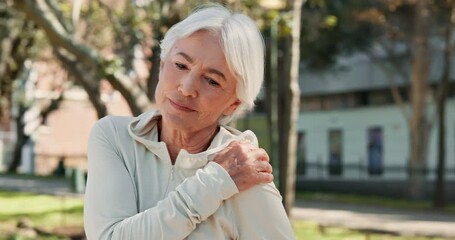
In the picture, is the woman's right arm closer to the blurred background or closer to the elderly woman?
the elderly woman

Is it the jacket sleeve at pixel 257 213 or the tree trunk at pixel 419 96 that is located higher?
the jacket sleeve at pixel 257 213

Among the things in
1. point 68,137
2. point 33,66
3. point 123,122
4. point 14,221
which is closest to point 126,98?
point 14,221

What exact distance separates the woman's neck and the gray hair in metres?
0.06

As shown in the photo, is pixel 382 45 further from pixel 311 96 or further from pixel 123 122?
pixel 123 122

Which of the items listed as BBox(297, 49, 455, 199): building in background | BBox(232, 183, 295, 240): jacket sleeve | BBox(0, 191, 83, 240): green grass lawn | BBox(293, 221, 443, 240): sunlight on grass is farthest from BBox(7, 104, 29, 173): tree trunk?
BBox(232, 183, 295, 240): jacket sleeve

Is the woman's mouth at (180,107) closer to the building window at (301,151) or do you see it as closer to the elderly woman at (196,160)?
the elderly woman at (196,160)

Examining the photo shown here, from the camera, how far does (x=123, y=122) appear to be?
225 centimetres

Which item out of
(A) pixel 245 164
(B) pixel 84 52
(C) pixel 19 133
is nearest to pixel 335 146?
(C) pixel 19 133

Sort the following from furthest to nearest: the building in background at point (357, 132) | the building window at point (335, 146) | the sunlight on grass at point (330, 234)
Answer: the building window at point (335, 146)
the building in background at point (357, 132)
the sunlight on grass at point (330, 234)

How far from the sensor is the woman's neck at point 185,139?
7.06 ft

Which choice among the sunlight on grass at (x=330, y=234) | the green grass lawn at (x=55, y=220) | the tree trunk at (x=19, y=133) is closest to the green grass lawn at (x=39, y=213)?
the green grass lawn at (x=55, y=220)

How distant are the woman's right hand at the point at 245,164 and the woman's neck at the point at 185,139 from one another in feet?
0.23

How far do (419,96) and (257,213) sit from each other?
26.9m

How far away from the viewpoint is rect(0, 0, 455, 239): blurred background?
13.5m
